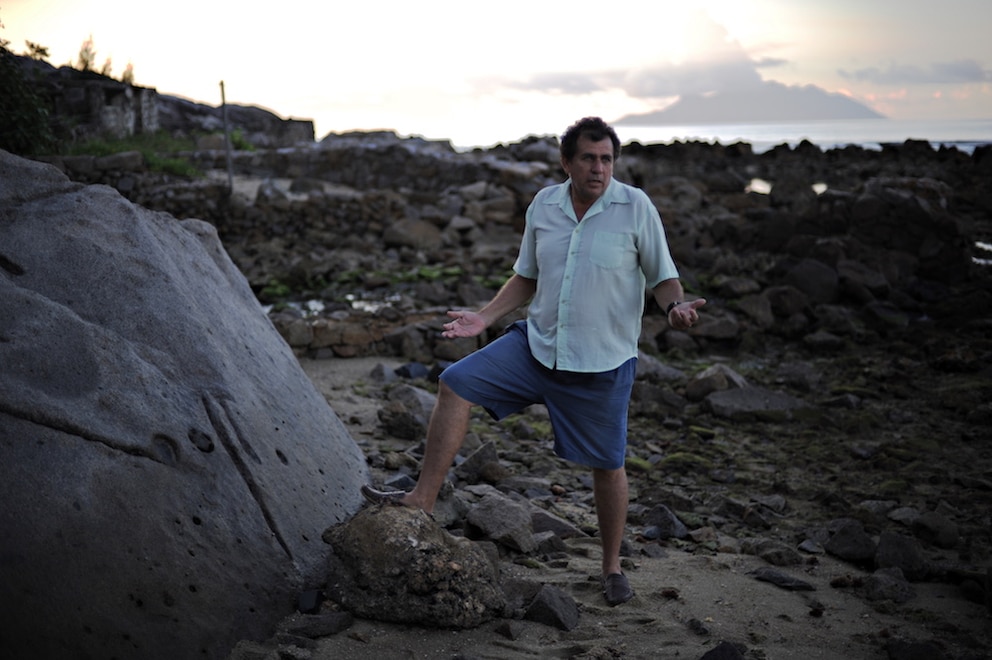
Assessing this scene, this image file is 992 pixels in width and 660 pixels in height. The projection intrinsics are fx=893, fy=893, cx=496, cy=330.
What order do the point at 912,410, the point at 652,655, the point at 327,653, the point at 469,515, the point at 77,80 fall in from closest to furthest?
1. the point at 327,653
2. the point at 652,655
3. the point at 469,515
4. the point at 912,410
5. the point at 77,80

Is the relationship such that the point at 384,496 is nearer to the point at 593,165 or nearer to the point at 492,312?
the point at 492,312

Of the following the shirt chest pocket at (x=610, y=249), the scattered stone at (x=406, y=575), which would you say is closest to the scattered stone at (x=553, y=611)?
the scattered stone at (x=406, y=575)

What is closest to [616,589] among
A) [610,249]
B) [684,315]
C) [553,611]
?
[553,611]

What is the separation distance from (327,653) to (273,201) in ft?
38.9

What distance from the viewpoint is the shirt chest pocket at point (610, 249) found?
365 centimetres

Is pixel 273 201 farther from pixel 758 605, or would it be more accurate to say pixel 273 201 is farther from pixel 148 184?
pixel 758 605

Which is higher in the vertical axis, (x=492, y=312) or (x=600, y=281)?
(x=600, y=281)

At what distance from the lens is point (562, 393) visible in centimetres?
370

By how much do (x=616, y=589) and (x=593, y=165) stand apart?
1.77m

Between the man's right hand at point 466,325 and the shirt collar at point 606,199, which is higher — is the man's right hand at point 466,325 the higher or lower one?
the lower one

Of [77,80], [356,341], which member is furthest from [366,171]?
[356,341]

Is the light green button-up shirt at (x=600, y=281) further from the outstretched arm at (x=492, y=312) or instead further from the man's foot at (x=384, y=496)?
the man's foot at (x=384, y=496)

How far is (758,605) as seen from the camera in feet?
12.8

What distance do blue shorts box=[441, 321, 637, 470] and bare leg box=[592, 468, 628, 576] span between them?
78 millimetres
